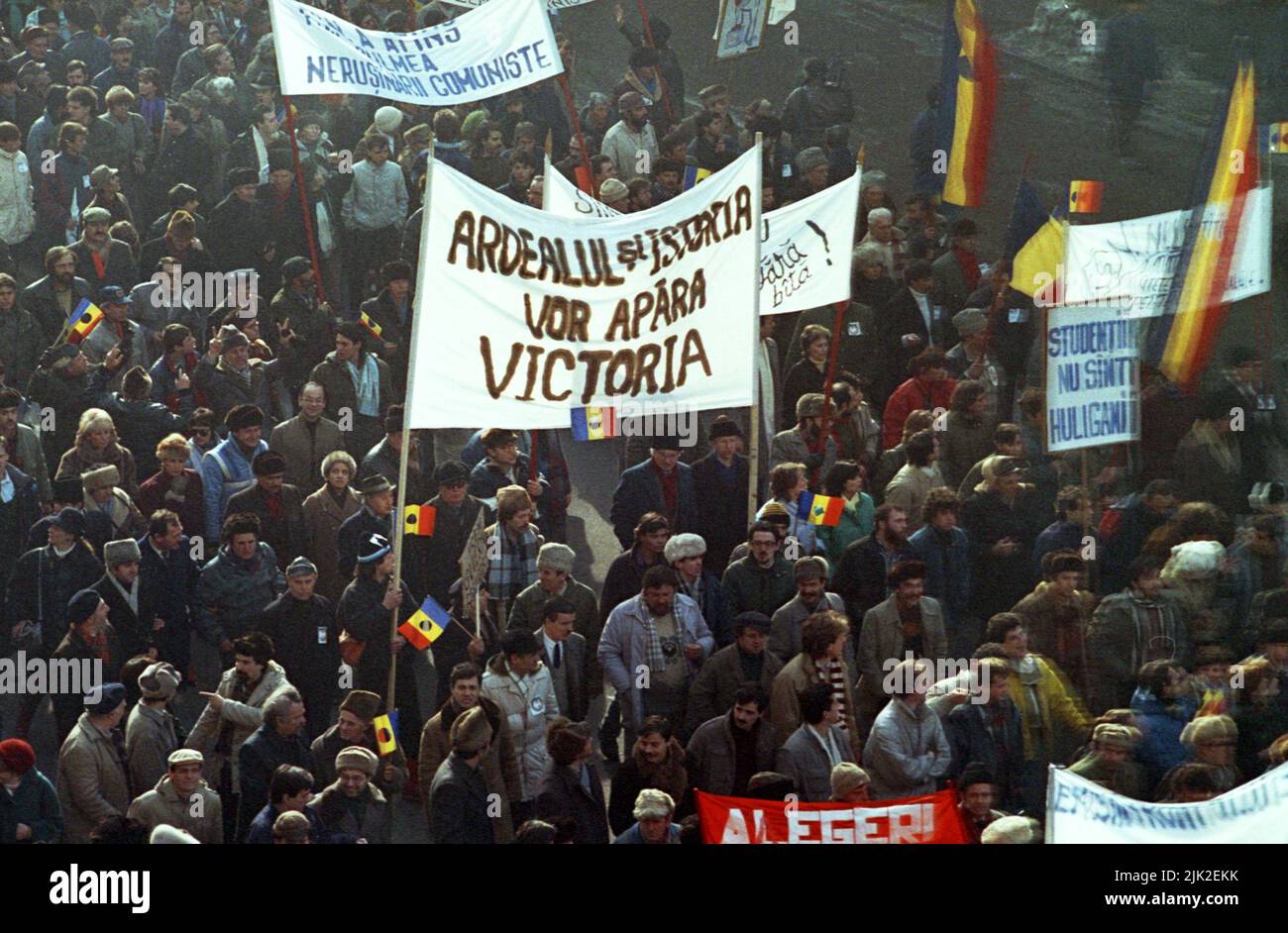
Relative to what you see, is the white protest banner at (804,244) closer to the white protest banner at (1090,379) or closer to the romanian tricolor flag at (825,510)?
the white protest banner at (1090,379)

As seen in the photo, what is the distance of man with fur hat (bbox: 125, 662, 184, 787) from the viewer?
38.8 ft

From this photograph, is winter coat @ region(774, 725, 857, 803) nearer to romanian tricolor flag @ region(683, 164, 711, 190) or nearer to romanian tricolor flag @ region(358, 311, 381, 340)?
romanian tricolor flag @ region(358, 311, 381, 340)

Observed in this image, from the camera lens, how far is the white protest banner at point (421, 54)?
1631cm

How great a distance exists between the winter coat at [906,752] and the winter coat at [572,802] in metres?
1.21

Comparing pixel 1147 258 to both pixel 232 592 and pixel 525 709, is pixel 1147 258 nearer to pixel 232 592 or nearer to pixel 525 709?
pixel 525 709

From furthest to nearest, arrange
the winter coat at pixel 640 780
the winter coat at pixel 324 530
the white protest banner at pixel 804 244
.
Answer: the white protest banner at pixel 804 244 → the winter coat at pixel 324 530 → the winter coat at pixel 640 780

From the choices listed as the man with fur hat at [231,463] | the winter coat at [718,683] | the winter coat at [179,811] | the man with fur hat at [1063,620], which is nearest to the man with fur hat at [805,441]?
the man with fur hat at [1063,620]

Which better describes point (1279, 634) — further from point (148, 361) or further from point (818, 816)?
point (148, 361)

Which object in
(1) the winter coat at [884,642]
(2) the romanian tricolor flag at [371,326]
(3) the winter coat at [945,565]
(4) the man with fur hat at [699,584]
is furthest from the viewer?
(2) the romanian tricolor flag at [371,326]

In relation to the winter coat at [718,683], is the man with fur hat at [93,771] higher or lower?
lower

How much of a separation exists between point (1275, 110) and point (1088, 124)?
7.91 feet

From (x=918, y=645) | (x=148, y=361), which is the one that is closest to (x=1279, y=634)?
(x=918, y=645)

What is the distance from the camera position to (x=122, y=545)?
43.0 feet

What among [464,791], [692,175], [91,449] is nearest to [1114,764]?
[464,791]
